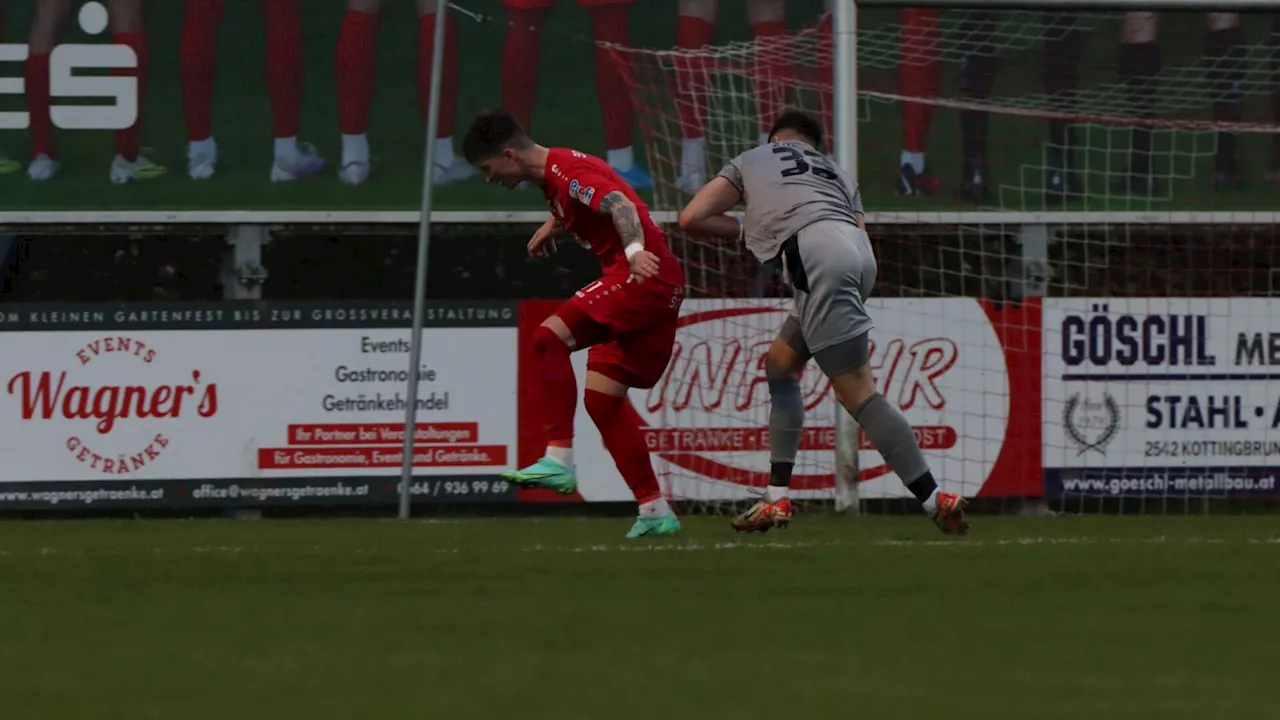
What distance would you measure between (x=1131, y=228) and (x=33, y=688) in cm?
897

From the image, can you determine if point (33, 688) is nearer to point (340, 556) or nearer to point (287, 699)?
point (287, 699)

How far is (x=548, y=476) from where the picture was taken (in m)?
7.79

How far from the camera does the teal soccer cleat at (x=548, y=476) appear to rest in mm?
7746

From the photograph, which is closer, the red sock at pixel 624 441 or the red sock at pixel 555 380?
the red sock at pixel 555 380

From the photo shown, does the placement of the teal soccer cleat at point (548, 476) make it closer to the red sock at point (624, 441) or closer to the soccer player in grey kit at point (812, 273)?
the red sock at point (624, 441)

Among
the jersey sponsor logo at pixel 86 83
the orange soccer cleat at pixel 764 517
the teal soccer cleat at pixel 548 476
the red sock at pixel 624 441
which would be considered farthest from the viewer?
the jersey sponsor logo at pixel 86 83

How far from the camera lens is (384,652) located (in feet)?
15.8

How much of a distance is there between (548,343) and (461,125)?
4.89 meters

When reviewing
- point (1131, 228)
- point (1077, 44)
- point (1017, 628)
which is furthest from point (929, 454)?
point (1017, 628)

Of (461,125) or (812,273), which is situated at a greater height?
(461,125)

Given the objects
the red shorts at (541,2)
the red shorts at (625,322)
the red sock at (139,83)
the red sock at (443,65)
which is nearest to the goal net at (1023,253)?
the red shorts at (541,2)

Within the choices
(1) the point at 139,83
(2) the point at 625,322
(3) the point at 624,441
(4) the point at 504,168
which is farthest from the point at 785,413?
(1) the point at 139,83

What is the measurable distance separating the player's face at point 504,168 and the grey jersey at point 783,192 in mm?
792

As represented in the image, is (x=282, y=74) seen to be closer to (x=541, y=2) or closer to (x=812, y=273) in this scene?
(x=541, y=2)
